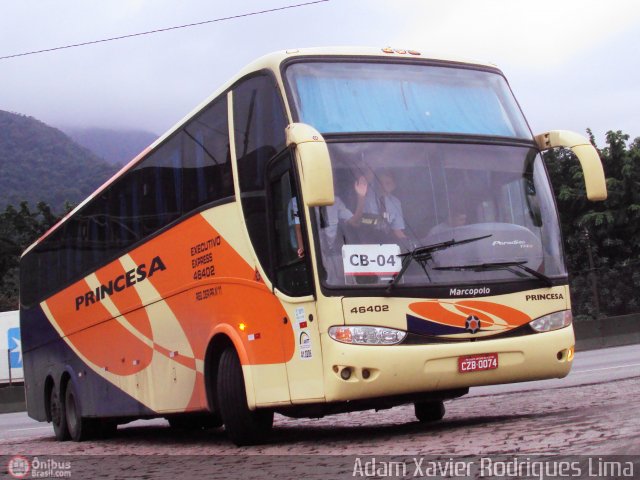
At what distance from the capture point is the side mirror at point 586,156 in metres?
9.69

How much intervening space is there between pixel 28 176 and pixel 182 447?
433ft

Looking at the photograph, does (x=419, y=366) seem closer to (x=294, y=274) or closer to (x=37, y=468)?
(x=294, y=274)

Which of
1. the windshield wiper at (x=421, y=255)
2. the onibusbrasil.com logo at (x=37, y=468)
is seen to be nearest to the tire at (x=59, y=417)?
the onibusbrasil.com logo at (x=37, y=468)

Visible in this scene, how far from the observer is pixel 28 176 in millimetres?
138375

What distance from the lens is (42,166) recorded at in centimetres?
14738

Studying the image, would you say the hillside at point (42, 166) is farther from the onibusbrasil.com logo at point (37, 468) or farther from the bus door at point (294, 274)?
the bus door at point (294, 274)

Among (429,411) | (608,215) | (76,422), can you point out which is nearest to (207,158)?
(429,411)

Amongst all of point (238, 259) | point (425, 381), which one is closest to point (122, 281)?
point (238, 259)

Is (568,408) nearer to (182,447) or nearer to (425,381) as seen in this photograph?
(425,381)

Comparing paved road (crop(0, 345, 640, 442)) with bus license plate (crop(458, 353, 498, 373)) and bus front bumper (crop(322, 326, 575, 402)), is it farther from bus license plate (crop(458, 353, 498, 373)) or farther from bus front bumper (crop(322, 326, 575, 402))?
bus license plate (crop(458, 353, 498, 373))

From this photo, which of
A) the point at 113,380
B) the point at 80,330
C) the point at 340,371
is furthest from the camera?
the point at 80,330

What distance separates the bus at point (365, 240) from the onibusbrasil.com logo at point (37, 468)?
5.21 ft

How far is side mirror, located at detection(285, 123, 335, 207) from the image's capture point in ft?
27.1

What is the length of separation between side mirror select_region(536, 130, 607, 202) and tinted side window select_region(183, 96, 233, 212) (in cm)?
320
